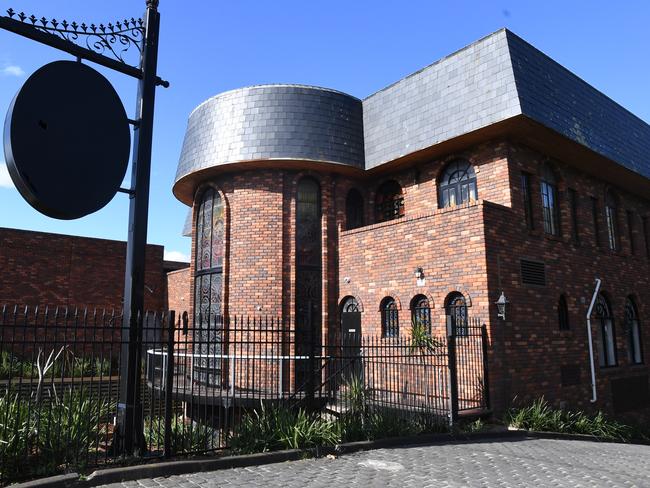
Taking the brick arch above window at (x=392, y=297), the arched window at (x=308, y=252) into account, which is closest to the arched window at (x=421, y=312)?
the brick arch above window at (x=392, y=297)

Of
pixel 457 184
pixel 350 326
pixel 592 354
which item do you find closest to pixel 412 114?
pixel 457 184

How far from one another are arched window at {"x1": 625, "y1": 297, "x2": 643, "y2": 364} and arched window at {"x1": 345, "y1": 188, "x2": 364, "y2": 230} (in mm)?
8544

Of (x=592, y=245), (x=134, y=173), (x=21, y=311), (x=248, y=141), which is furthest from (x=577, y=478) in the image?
(x=21, y=311)

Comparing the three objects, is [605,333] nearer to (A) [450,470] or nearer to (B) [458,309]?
(B) [458,309]

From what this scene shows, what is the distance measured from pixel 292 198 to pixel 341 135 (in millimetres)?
2255

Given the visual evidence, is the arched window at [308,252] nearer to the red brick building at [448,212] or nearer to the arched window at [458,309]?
the red brick building at [448,212]

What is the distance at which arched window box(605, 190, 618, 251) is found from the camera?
16.1m

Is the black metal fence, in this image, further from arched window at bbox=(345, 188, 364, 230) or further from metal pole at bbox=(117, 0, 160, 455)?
arched window at bbox=(345, 188, 364, 230)

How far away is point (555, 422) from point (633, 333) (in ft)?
24.7

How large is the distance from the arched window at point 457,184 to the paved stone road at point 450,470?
20.5 ft

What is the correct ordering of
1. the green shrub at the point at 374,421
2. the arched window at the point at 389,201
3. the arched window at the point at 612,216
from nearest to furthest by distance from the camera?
the green shrub at the point at 374,421, the arched window at the point at 389,201, the arched window at the point at 612,216

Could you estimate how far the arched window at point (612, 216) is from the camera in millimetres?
16120

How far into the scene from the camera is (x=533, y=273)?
1198 cm

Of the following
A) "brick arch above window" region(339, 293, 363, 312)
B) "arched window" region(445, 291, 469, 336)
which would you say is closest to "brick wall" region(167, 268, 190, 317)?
"brick arch above window" region(339, 293, 363, 312)
